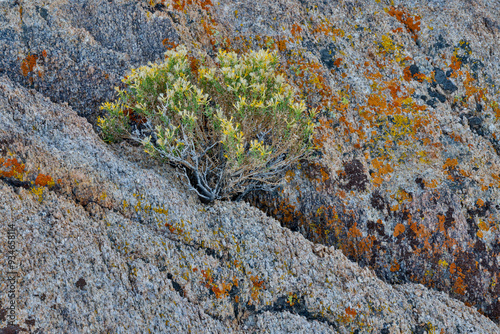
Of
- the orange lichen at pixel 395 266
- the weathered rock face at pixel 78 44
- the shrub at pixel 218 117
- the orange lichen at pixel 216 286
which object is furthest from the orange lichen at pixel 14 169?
the orange lichen at pixel 395 266

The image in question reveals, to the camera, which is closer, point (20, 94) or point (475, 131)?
point (20, 94)

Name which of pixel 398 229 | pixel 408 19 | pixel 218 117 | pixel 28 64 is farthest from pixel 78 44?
pixel 408 19

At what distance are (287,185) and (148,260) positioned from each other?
3.85 m

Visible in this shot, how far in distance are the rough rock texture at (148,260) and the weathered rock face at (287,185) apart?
0.03m

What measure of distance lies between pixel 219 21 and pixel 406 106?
6.20m

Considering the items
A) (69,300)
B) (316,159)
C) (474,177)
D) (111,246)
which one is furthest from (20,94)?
(474,177)

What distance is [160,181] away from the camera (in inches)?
262

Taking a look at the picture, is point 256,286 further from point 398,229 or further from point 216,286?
point 398,229

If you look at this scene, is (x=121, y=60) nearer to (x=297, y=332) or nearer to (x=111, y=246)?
(x=111, y=246)

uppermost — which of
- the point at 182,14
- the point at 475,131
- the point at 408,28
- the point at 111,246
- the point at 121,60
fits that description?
the point at 408,28

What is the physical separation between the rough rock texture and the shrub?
1.98ft

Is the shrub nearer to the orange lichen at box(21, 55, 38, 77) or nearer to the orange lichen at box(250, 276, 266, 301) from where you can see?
the orange lichen at box(250, 276, 266, 301)

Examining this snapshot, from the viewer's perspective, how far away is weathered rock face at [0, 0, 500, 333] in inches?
201

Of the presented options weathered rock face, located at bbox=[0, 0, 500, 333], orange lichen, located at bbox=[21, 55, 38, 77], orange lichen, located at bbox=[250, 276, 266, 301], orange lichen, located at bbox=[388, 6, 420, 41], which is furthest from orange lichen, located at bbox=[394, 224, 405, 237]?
orange lichen, located at bbox=[21, 55, 38, 77]
